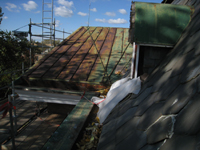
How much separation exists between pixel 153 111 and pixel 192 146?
2.04 ft

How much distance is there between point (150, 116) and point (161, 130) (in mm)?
287

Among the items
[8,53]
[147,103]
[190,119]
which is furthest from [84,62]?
[8,53]

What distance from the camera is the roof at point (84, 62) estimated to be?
16.8 ft

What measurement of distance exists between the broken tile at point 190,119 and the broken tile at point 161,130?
2.3 inches

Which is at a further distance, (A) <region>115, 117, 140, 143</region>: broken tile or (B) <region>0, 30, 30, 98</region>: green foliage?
(B) <region>0, 30, 30, 98</region>: green foliage

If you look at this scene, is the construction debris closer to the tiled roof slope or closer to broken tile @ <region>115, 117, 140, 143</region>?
the tiled roof slope

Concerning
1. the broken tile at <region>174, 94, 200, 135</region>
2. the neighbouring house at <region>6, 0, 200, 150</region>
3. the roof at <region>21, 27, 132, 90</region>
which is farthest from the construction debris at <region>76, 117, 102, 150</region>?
the roof at <region>21, 27, 132, 90</region>

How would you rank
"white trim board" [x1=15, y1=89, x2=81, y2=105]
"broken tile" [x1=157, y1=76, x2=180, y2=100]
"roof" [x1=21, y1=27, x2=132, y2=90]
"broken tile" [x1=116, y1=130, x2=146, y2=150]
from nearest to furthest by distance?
"broken tile" [x1=116, y1=130, x2=146, y2=150] → "broken tile" [x1=157, y1=76, x2=180, y2=100] → "roof" [x1=21, y1=27, x2=132, y2=90] → "white trim board" [x1=15, y1=89, x2=81, y2=105]

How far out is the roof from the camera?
16.8 ft

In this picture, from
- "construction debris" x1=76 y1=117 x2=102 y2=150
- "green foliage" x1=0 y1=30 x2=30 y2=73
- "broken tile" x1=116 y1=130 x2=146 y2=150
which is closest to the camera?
"broken tile" x1=116 y1=130 x2=146 y2=150

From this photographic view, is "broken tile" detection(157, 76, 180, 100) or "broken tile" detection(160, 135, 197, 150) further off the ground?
"broken tile" detection(157, 76, 180, 100)

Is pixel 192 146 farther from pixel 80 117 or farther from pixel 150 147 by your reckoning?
pixel 80 117

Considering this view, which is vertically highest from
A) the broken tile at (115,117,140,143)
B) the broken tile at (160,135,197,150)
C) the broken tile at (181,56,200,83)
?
the broken tile at (181,56,200,83)

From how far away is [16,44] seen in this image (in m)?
15.4
